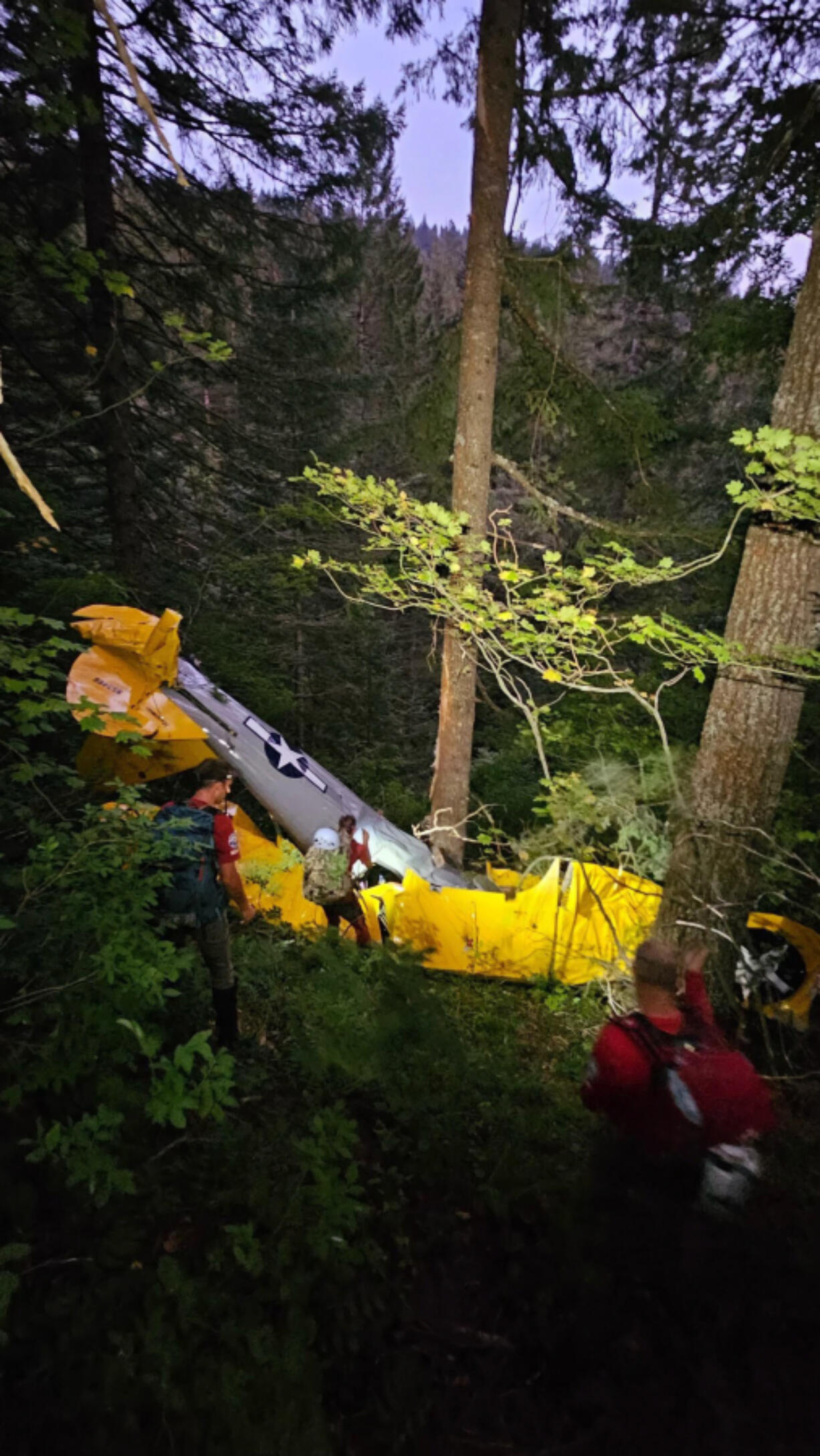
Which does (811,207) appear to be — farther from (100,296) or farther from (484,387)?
(100,296)

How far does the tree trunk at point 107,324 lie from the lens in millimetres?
6105

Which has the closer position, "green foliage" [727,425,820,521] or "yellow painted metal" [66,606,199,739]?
"green foliage" [727,425,820,521]

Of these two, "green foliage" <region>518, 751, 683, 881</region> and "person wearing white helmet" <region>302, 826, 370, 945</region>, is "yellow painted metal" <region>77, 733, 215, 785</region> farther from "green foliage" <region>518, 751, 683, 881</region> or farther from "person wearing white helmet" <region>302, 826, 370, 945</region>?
"green foliage" <region>518, 751, 683, 881</region>

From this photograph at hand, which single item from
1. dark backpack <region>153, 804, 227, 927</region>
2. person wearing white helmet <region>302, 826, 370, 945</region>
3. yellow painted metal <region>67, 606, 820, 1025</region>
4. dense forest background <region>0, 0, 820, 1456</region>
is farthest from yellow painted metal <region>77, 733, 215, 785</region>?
person wearing white helmet <region>302, 826, 370, 945</region>

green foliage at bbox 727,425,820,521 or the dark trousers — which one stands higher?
green foliage at bbox 727,425,820,521

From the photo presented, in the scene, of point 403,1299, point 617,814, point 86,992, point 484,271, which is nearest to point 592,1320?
point 403,1299

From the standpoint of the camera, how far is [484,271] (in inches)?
218

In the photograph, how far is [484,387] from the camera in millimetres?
5707

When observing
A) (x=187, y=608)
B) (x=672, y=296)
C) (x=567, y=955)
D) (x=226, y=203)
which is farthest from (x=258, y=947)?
(x=226, y=203)

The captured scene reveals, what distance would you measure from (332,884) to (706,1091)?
3829 millimetres

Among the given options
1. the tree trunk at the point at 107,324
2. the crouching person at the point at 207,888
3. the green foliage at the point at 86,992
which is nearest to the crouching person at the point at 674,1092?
the green foliage at the point at 86,992

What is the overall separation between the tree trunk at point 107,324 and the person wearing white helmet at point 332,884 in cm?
392

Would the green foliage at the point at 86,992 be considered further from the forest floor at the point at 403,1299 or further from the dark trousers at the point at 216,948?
the dark trousers at the point at 216,948

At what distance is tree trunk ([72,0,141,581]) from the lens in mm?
6105
